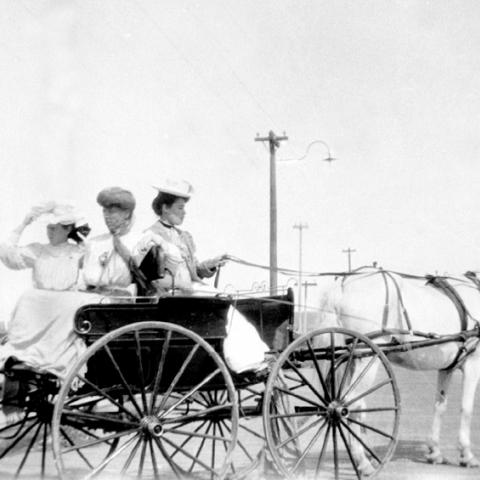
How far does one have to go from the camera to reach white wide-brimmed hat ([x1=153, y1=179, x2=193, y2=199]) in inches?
237

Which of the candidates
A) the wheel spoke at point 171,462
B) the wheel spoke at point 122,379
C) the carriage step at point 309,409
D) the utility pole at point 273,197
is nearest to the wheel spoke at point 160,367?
A: the wheel spoke at point 122,379

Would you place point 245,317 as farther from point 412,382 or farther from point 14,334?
point 412,382

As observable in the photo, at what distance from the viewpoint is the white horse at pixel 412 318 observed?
21.8ft

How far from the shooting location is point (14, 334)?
16.0 feet

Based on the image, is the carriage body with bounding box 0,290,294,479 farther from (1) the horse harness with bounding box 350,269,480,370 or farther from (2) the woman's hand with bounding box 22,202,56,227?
(1) the horse harness with bounding box 350,269,480,370

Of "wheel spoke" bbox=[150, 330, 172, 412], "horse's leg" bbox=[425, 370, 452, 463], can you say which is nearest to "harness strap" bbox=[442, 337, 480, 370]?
"horse's leg" bbox=[425, 370, 452, 463]

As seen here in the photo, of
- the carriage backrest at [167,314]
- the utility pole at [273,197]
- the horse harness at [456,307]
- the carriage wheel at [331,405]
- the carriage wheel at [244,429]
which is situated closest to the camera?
the carriage backrest at [167,314]

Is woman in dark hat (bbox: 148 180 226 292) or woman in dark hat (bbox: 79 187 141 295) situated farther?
woman in dark hat (bbox: 148 180 226 292)

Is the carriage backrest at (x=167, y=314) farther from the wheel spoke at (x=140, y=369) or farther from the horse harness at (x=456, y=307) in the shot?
the horse harness at (x=456, y=307)

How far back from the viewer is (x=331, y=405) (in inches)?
214

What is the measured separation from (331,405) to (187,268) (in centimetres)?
158

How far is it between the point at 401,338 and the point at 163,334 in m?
2.50

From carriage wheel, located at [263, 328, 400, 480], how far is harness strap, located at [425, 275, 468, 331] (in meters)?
1.03

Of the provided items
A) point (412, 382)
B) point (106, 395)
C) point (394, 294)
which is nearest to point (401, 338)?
point (394, 294)
